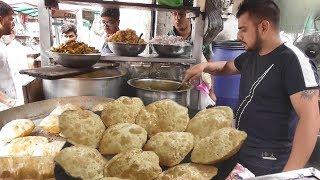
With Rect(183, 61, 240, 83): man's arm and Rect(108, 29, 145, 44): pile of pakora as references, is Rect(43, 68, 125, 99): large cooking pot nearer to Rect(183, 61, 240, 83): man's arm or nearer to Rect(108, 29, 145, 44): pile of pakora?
Rect(108, 29, 145, 44): pile of pakora

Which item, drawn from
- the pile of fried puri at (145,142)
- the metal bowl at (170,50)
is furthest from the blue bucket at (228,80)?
the pile of fried puri at (145,142)

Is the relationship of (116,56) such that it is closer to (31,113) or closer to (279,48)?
(31,113)

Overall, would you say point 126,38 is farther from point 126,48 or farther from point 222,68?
point 222,68

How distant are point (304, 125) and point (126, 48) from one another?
181 centimetres

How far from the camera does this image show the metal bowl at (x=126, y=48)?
115 inches

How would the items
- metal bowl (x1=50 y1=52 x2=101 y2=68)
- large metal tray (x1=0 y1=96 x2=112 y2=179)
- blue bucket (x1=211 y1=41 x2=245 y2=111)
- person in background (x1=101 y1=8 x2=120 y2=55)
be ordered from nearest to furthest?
large metal tray (x1=0 y1=96 x2=112 y2=179)
metal bowl (x1=50 y1=52 x2=101 y2=68)
blue bucket (x1=211 y1=41 x2=245 y2=111)
person in background (x1=101 y1=8 x2=120 y2=55)

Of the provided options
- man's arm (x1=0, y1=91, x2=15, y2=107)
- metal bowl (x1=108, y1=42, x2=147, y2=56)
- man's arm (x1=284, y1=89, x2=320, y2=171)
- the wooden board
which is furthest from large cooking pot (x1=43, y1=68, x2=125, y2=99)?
man's arm (x1=0, y1=91, x2=15, y2=107)

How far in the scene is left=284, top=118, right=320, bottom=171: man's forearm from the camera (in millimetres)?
2086

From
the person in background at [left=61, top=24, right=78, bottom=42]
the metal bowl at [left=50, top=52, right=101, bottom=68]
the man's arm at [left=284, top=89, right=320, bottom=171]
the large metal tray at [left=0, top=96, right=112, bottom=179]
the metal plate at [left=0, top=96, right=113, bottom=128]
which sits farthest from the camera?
the person in background at [left=61, top=24, right=78, bottom=42]

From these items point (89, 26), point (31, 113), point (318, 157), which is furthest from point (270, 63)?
point (89, 26)

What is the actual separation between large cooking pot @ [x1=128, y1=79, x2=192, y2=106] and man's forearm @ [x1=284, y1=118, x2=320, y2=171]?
0.93 metres

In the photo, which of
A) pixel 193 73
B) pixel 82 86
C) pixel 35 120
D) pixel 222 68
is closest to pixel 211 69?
pixel 222 68

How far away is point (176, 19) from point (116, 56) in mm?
1892

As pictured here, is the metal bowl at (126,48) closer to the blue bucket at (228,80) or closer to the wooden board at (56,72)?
the wooden board at (56,72)
